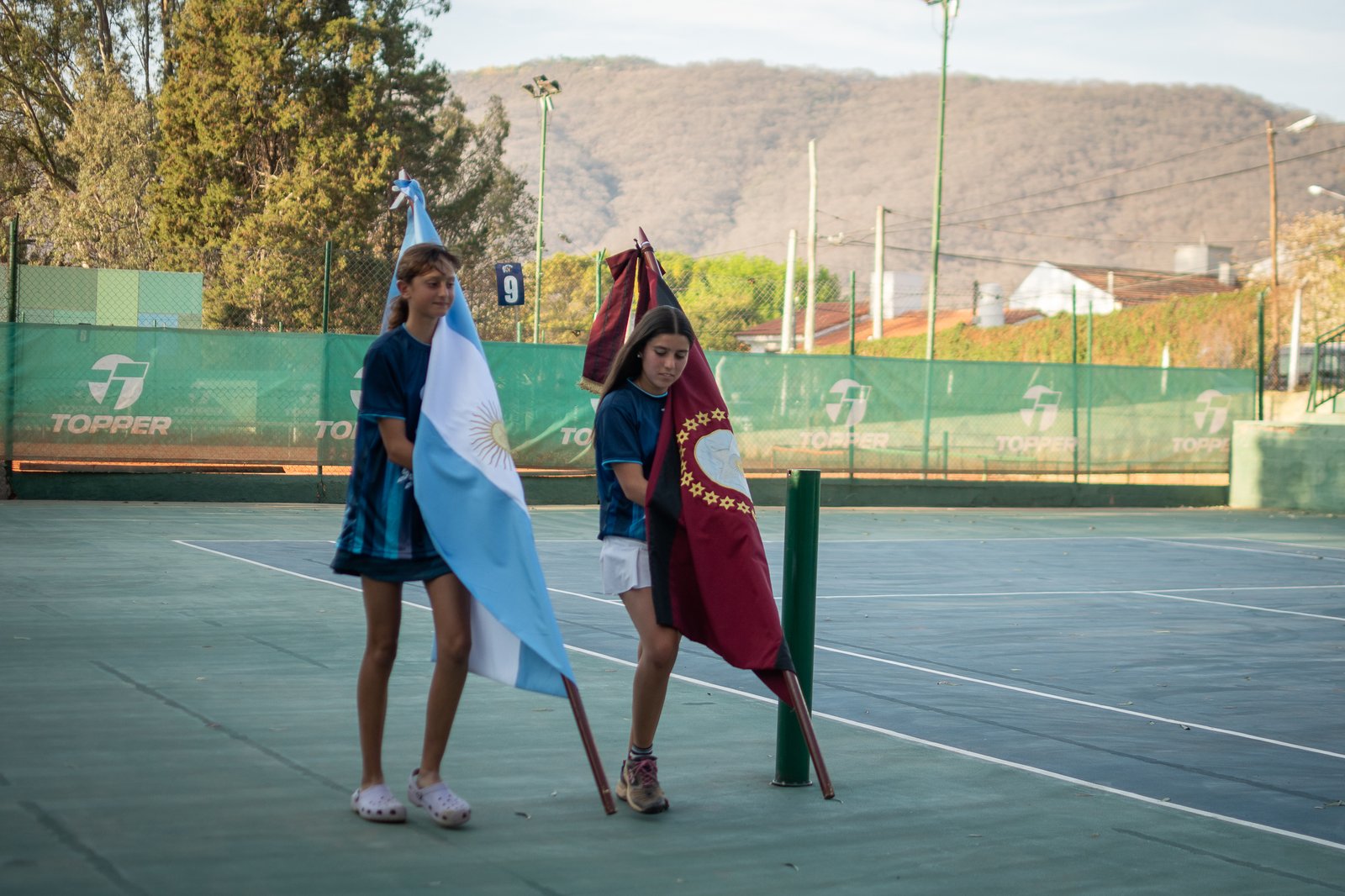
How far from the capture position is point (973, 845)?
4988 millimetres

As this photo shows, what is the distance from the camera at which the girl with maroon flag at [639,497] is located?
523 centimetres

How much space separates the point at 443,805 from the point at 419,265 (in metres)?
1.69

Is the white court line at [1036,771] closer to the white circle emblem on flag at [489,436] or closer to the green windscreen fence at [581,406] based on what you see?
the white circle emblem on flag at [489,436]

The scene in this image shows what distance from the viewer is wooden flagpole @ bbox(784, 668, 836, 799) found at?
5340mm

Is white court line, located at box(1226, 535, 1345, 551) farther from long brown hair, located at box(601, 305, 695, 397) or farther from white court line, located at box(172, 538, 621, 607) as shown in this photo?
long brown hair, located at box(601, 305, 695, 397)

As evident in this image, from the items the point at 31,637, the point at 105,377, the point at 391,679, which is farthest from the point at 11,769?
the point at 105,377

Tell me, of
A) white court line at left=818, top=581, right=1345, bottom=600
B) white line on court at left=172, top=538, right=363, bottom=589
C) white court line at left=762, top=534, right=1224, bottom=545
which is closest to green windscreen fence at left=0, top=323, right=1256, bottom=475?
white court line at left=762, top=534, right=1224, bottom=545

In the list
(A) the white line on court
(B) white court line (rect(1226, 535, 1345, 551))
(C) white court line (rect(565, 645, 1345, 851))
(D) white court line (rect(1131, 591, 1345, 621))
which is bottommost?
(C) white court line (rect(565, 645, 1345, 851))

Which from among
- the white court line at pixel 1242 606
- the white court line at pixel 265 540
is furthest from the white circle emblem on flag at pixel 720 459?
the white court line at pixel 265 540

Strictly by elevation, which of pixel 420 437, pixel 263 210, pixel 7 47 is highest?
pixel 7 47

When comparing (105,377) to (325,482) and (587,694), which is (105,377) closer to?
(325,482)

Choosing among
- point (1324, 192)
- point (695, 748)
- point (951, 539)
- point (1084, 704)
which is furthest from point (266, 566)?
point (1324, 192)

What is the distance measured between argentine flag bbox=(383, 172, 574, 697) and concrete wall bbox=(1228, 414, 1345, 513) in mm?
21424

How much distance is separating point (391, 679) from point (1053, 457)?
17633 mm
